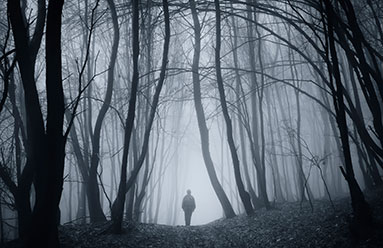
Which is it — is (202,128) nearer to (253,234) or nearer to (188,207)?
(188,207)

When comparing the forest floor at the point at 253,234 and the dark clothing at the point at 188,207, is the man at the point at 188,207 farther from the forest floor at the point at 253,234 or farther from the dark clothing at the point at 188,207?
the forest floor at the point at 253,234

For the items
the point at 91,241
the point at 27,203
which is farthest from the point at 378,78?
the point at 27,203

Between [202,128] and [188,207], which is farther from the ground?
[202,128]

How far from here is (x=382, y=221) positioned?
3.66 metres

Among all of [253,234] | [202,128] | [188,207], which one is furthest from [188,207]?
[253,234]

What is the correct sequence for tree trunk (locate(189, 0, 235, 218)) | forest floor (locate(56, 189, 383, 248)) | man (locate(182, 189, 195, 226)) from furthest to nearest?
man (locate(182, 189, 195, 226)), tree trunk (locate(189, 0, 235, 218)), forest floor (locate(56, 189, 383, 248))

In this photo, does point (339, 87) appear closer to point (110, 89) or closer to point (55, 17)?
point (55, 17)

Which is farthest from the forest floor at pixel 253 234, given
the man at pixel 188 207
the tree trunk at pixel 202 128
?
the man at pixel 188 207

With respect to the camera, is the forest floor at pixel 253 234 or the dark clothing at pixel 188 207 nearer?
the forest floor at pixel 253 234

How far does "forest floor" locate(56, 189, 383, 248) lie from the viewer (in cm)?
394

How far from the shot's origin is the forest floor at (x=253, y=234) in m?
3.94

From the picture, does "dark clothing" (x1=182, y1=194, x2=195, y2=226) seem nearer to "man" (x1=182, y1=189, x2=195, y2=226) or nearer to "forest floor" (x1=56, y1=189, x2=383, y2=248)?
"man" (x1=182, y1=189, x2=195, y2=226)

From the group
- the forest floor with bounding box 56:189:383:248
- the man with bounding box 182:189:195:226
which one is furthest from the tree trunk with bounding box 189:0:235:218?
the man with bounding box 182:189:195:226

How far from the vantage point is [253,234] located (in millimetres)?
5812
